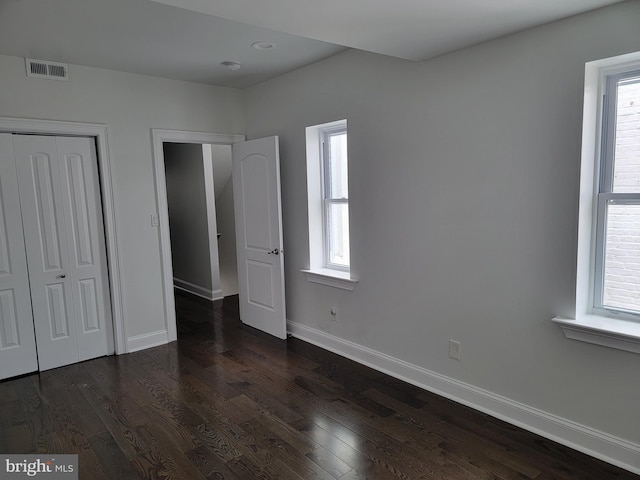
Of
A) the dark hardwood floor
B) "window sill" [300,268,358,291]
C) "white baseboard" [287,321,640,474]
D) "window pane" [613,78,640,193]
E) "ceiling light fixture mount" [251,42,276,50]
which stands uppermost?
"ceiling light fixture mount" [251,42,276,50]

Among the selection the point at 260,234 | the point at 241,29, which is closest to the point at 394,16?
the point at 241,29

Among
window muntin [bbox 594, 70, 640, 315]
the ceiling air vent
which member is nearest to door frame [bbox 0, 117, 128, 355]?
the ceiling air vent

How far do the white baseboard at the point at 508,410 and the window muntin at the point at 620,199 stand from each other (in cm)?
69

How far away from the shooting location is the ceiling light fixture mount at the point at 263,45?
3.16 metres

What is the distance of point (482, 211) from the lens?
105 inches

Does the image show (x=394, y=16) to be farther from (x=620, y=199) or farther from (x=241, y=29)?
(x=620, y=199)

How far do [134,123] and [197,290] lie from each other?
292 centimetres

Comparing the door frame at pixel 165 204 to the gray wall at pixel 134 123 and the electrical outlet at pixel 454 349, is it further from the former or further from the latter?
the electrical outlet at pixel 454 349

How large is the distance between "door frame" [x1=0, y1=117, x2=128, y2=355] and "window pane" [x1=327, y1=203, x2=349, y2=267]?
6.49 ft

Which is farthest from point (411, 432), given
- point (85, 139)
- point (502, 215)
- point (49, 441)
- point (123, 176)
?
point (85, 139)

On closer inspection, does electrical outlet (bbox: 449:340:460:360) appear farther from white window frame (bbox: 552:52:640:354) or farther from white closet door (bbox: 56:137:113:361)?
white closet door (bbox: 56:137:113:361)

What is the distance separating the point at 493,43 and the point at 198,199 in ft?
14.2

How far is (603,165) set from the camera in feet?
7.43

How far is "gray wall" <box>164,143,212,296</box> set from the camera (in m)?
5.81
